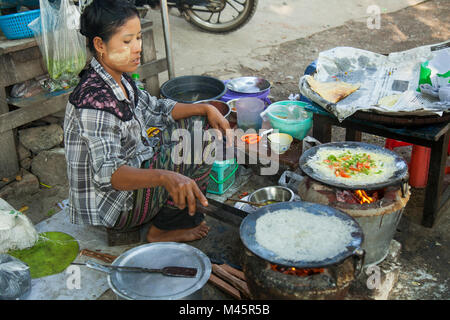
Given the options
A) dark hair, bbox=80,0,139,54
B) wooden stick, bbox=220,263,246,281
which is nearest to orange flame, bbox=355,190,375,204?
wooden stick, bbox=220,263,246,281

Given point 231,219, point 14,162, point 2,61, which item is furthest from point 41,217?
point 231,219

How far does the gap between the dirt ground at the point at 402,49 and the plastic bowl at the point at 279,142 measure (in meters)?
0.91

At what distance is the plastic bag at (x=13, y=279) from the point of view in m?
2.31

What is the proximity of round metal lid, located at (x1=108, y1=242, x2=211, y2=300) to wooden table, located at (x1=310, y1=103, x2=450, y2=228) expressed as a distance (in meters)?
1.42

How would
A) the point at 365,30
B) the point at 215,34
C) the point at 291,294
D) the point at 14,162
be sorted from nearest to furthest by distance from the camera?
the point at 291,294
the point at 14,162
the point at 215,34
the point at 365,30

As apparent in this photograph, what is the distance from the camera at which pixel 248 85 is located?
14.2ft

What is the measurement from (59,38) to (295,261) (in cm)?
253

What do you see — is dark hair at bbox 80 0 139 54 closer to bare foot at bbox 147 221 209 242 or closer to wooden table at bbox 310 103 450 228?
bare foot at bbox 147 221 209 242

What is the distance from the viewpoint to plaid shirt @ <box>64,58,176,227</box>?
2.29 m

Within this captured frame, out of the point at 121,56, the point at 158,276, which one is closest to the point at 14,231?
the point at 158,276

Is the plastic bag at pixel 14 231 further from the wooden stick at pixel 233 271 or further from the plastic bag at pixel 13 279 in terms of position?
the wooden stick at pixel 233 271

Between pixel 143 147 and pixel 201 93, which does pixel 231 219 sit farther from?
pixel 201 93

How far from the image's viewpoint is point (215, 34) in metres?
6.50

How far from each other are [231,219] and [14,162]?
201 cm
